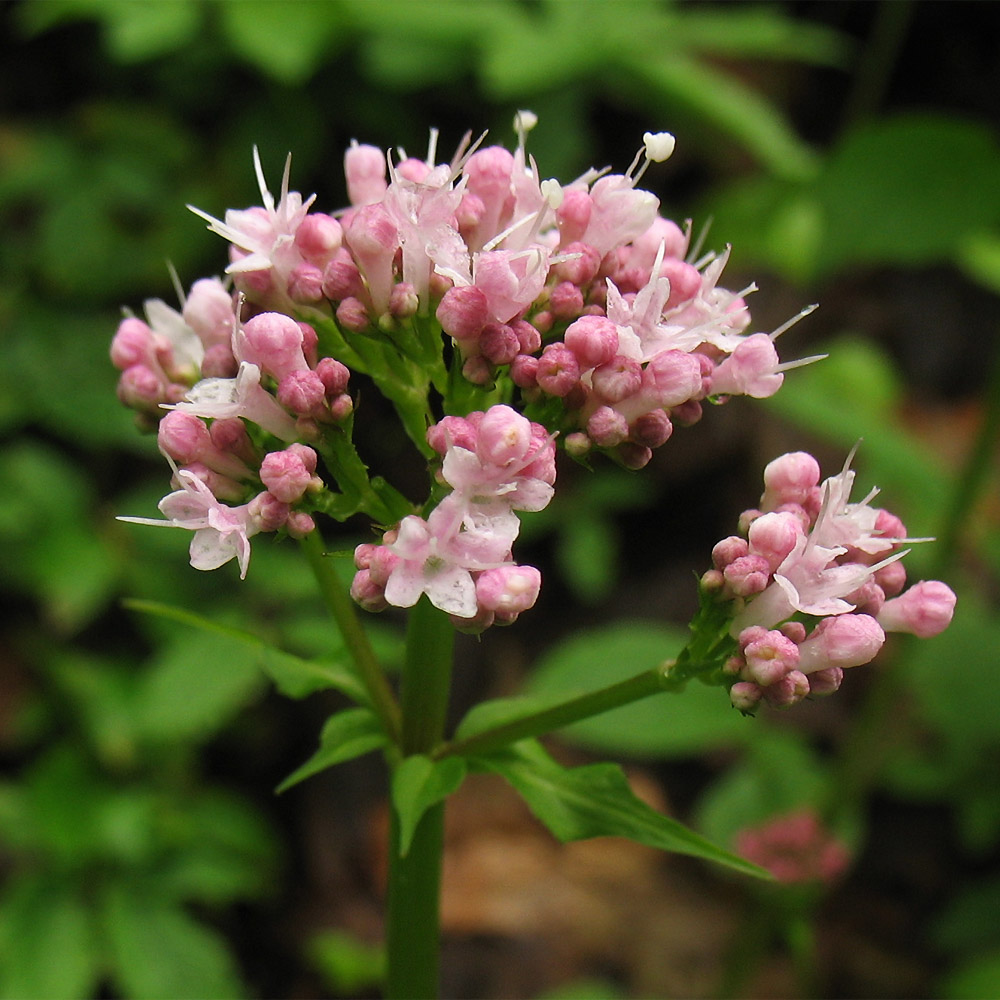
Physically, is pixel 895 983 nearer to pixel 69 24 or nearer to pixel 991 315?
pixel 991 315

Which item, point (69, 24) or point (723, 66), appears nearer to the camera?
point (69, 24)

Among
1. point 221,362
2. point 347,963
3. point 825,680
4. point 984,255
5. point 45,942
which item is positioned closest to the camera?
point 825,680

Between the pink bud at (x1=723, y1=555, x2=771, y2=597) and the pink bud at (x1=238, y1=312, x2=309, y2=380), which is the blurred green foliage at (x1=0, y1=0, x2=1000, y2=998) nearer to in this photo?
the pink bud at (x1=238, y1=312, x2=309, y2=380)

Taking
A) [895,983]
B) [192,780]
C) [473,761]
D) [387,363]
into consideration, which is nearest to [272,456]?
[387,363]

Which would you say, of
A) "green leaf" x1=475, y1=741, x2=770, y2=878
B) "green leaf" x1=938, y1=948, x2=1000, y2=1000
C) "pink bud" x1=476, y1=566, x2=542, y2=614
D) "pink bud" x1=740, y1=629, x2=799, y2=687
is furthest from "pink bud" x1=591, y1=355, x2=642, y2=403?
"green leaf" x1=938, y1=948, x2=1000, y2=1000

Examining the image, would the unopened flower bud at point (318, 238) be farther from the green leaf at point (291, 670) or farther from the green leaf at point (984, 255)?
the green leaf at point (984, 255)

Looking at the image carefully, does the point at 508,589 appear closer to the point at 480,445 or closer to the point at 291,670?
the point at 480,445

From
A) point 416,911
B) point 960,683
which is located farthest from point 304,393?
point 960,683
